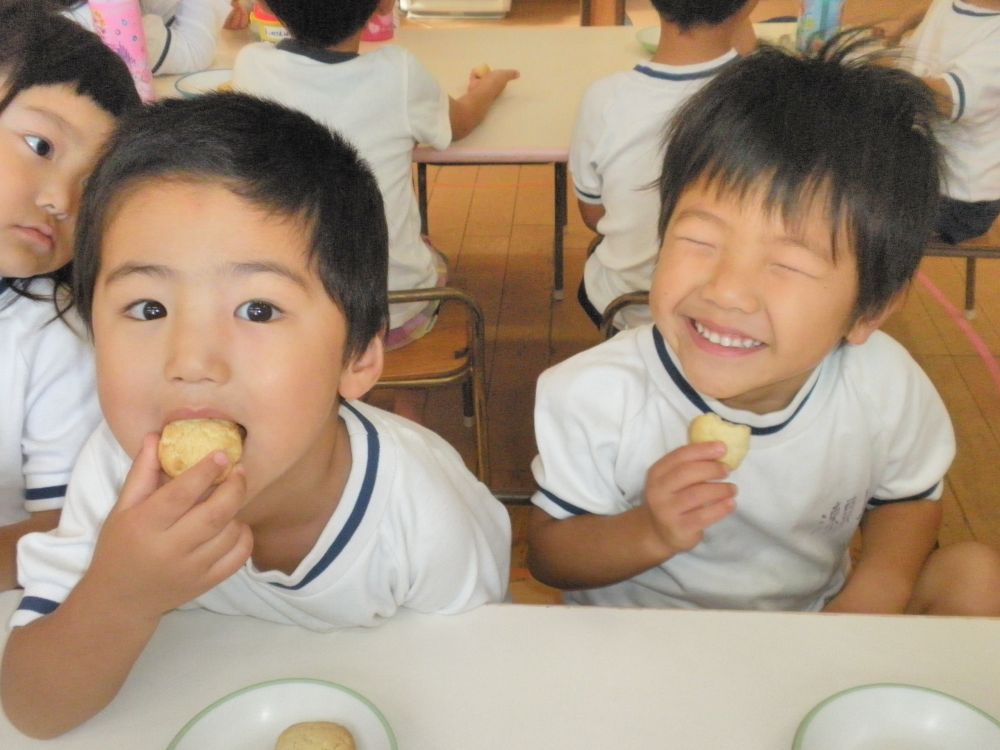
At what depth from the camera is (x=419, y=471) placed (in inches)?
40.9

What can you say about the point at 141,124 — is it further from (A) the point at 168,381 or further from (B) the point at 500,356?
(B) the point at 500,356

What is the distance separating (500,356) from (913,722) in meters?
2.24

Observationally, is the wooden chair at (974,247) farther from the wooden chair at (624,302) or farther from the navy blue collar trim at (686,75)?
the wooden chair at (624,302)

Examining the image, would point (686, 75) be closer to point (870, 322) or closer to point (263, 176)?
point (870, 322)

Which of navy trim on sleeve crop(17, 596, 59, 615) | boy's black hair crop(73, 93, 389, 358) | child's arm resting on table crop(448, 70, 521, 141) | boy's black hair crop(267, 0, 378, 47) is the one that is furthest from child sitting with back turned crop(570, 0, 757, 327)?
navy trim on sleeve crop(17, 596, 59, 615)

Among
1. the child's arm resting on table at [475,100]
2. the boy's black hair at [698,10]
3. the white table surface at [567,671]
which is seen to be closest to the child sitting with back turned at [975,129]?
the boy's black hair at [698,10]

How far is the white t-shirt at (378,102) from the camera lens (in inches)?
78.0

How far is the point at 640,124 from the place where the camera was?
6.46ft

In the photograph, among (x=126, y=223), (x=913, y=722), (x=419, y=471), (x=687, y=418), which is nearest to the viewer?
(x=913, y=722)

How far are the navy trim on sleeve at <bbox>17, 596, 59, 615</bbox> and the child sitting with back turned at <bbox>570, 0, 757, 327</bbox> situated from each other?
134cm

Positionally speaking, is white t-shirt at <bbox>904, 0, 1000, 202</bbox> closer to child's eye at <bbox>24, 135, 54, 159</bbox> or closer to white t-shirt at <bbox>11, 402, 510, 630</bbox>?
white t-shirt at <bbox>11, 402, 510, 630</bbox>

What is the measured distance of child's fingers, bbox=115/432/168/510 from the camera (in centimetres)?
79

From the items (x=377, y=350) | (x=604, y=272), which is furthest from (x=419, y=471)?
(x=604, y=272)

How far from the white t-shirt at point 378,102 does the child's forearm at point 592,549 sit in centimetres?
81
